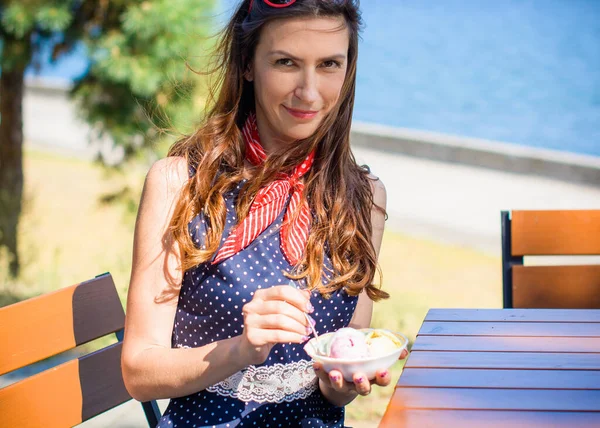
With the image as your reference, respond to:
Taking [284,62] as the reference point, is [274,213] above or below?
below

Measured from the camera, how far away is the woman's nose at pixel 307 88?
1.63 metres

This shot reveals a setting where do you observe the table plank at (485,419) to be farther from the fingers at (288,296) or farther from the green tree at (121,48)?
the green tree at (121,48)

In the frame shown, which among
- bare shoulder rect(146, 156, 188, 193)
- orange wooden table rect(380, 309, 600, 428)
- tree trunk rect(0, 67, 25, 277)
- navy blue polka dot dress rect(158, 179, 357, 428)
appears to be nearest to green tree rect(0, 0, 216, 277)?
tree trunk rect(0, 67, 25, 277)

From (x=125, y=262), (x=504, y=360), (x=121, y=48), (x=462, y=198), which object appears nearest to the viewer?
(x=504, y=360)

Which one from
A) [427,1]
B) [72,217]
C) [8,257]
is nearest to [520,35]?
[427,1]

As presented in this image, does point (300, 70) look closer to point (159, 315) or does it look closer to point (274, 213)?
point (274, 213)

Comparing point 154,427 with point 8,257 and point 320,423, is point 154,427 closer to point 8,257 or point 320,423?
point 320,423

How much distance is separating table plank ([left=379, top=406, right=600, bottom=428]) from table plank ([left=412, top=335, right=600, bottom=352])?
0.31 metres

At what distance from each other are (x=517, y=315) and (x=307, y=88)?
2.21 ft

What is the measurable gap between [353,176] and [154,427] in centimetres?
74

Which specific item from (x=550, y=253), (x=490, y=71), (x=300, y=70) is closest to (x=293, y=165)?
(x=300, y=70)

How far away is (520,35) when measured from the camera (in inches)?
826

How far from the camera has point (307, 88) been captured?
5.35 ft

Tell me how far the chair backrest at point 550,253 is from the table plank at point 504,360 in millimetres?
809
